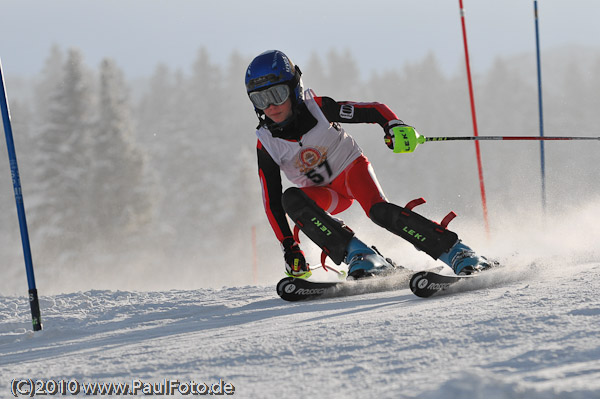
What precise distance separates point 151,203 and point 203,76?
1475 cm

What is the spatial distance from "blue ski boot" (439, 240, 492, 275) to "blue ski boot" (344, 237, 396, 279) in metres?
0.36

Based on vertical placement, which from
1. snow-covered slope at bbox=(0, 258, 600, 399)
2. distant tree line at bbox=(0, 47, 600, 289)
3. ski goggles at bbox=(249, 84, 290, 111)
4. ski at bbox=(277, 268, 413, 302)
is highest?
distant tree line at bbox=(0, 47, 600, 289)

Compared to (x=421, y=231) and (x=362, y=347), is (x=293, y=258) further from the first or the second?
(x=362, y=347)

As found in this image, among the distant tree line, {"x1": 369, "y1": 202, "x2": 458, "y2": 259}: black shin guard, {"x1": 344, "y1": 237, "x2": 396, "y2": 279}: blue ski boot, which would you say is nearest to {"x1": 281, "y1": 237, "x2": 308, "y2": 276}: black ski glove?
{"x1": 344, "y1": 237, "x2": 396, "y2": 279}: blue ski boot

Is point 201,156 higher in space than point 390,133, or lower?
higher

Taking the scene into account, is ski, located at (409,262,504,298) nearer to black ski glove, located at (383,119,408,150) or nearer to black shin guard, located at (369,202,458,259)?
black shin guard, located at (369,202,458,259)

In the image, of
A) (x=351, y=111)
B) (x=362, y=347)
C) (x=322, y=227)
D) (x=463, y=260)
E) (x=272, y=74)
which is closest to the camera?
(x=362, y=347)

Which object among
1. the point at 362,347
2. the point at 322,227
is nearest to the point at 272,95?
the point at 322,227

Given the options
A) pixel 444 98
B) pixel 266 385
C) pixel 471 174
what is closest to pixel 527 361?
pixel 266 385

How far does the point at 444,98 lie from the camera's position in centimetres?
4438

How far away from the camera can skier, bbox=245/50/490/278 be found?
3.47 m

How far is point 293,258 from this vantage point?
396cm

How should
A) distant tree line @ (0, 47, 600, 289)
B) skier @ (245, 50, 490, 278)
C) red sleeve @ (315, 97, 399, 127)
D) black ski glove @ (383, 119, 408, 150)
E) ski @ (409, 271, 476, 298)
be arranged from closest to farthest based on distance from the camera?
ski @ (409, 271, 476, 298) < skier @ (245, 50, 490, 278) < black ski glove @ (383, 119, 408, 150) < red sleeve @ (315, 97, 399, 127) < distant tree line @ (0, 47, 600, 289)

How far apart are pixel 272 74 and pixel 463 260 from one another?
1.56m
